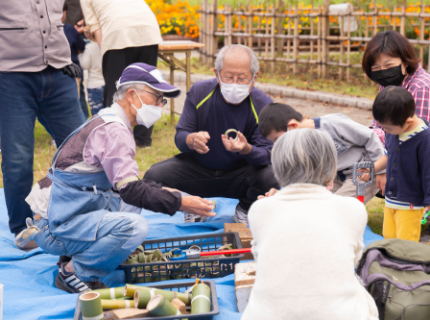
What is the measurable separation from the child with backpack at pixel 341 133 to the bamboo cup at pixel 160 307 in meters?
1.39

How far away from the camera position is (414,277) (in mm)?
2320

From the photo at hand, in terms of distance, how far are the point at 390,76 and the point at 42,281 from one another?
2632 mm

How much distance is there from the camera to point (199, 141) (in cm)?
356

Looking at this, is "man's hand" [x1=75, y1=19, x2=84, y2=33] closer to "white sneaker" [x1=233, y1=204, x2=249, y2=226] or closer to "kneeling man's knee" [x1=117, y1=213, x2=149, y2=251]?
"white sneaker" [x1=233, y1=204, x2=249, y2=226]

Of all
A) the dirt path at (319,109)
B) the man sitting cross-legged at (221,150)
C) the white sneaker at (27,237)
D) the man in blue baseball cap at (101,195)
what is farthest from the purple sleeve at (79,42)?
the man in blue baseball cap at (101,195)

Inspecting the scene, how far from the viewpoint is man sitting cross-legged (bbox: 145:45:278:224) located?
3760mm

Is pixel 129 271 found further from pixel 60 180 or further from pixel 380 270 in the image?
pixel 380 270

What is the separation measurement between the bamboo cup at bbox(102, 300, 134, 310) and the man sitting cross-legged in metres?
1.54

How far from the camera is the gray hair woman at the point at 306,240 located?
1.69 m

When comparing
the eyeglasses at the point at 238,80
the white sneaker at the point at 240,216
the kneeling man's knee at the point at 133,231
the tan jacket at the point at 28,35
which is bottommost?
the white sneaker at the point at 240,216

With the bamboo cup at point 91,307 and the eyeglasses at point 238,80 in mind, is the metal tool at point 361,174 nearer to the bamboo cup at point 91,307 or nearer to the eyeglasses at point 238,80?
Answer: the eyeglasses at point 238,80

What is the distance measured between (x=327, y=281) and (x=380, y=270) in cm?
79

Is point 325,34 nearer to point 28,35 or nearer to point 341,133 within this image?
point 341,133

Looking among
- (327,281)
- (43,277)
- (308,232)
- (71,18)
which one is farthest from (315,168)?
(71,18)
